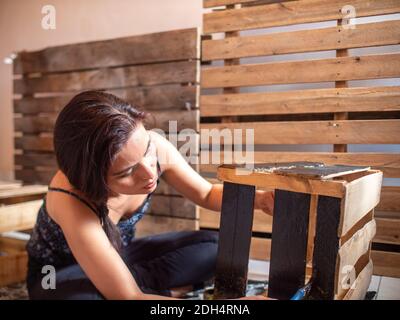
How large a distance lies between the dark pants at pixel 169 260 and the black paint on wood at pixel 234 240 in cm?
36

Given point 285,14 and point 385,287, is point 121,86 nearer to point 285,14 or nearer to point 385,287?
point 285,14

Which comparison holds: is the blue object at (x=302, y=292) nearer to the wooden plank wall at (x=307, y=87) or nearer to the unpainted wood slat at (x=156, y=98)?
the wooden plank wall at (x=307, y=87)

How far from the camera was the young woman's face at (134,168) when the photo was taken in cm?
86

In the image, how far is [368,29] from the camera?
93 centimetres

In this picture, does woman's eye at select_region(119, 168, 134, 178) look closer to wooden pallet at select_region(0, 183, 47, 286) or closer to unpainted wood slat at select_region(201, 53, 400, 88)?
unpainted wood slat at select_region(201, 53, 400, 88)

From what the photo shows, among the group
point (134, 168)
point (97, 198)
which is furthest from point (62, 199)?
point (134, 168)

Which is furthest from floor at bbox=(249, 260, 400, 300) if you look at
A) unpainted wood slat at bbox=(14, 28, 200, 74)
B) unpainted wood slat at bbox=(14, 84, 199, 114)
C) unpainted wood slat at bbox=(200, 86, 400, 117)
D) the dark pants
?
unpainted wood slat at bbox=(14, 28, 200, 74)

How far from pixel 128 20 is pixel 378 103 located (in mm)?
879

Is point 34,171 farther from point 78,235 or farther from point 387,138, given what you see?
point 387,138

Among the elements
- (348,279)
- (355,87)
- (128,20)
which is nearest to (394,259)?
(348,279)

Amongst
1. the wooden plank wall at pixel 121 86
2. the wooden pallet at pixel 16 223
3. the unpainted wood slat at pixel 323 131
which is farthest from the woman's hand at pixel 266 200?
the wooden pallet at pixel 16 223

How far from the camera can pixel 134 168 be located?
0.88 metres

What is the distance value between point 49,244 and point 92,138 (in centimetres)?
45

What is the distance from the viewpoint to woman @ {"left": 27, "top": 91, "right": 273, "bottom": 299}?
840 mm
